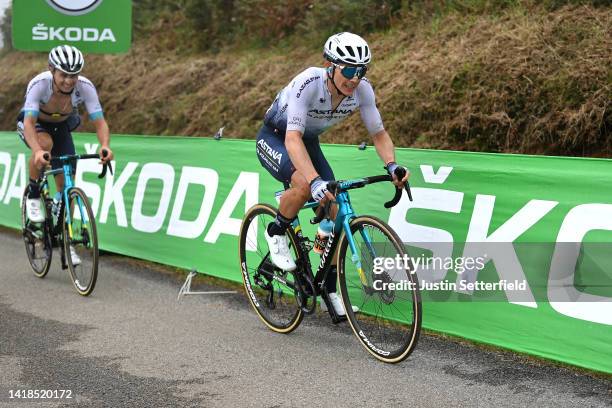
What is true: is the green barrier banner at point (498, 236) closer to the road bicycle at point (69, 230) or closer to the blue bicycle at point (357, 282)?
the blue bicycle at point (357, 282)

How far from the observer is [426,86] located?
31.5 feet

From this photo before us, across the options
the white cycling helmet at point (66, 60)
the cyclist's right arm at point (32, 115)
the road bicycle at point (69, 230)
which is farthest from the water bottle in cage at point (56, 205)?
the white cycling helmet at point (66, 60)

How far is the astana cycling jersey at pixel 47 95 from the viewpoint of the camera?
7.98 m

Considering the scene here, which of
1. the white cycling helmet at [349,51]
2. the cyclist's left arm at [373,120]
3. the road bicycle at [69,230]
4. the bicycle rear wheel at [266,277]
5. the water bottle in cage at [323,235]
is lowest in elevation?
the road bicycle at [69,230]

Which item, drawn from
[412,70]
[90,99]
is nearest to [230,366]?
[90,99]

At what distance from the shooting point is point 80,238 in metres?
8.02

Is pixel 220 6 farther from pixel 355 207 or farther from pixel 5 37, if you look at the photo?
pixel 5 37

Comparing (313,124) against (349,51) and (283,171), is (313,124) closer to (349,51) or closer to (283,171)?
(283,171)

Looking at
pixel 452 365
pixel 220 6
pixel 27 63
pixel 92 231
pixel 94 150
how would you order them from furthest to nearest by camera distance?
pixel 27 63 → pixel 220 6 → pixel 94 150 → pixel 92 231 → pixel 452 365

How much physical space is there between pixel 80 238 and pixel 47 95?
1.45 meters

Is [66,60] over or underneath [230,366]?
over

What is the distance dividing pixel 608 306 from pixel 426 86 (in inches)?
195

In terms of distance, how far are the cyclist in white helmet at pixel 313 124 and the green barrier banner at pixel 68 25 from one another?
210 inches

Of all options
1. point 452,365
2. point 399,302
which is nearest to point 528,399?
point 452,365
